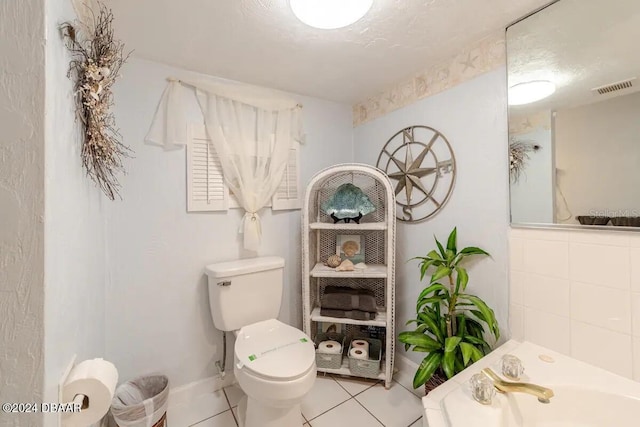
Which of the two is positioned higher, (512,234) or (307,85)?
(307,85)

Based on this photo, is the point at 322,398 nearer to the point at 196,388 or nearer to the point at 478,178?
the point at 196,388

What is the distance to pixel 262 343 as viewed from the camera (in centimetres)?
137

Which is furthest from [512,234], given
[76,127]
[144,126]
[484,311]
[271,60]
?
[144,126]

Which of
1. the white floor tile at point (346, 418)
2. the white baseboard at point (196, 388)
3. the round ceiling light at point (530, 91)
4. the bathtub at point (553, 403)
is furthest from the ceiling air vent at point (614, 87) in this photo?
the white baseboard at point (196, 388)

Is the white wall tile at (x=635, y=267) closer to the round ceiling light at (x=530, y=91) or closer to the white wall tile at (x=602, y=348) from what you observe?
the white wall tile at (x=602, y=348)

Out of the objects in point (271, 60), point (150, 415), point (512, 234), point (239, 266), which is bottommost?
point (150, 415)

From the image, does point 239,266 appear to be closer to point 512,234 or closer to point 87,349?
point 87,349

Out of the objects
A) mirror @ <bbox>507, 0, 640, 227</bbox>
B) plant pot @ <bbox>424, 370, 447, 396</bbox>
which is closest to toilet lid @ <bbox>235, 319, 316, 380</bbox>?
plant pot @ <bbox>424, 370, 447, 396</bbox>

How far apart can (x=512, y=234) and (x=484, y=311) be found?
1.33 feet

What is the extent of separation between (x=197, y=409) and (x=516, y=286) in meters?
1.88

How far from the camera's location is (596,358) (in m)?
1.01

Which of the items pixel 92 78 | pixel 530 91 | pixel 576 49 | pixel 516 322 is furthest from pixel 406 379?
pixel 92 78

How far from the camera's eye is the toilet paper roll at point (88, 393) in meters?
0.70

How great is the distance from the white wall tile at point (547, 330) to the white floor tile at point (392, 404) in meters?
0.75
